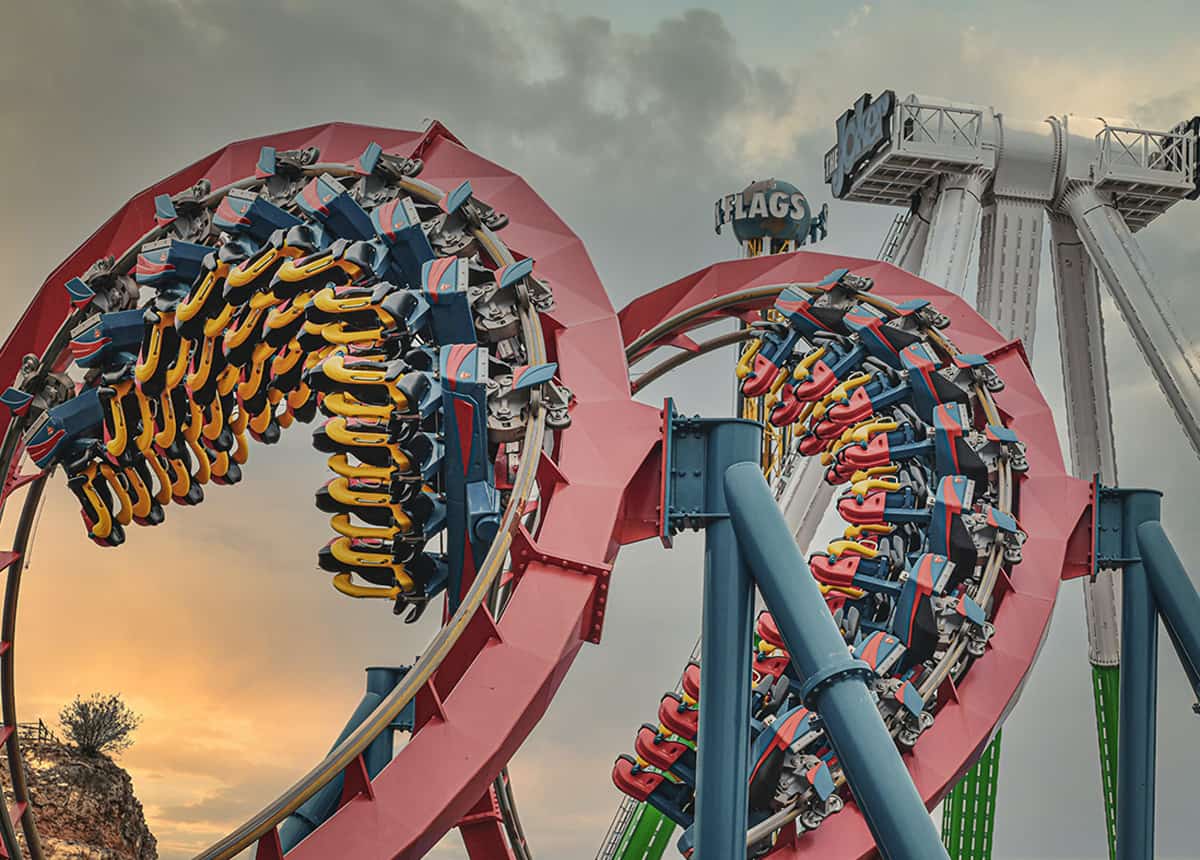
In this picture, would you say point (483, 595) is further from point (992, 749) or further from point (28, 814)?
point (992, 749)

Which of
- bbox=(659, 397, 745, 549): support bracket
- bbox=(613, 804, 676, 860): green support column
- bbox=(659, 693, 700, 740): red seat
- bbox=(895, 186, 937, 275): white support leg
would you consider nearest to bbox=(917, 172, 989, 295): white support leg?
bbox=(895, 186, 937, 275): white support leg

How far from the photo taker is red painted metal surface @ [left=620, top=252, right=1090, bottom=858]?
1166 centimetres

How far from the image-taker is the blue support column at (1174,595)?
11.2m

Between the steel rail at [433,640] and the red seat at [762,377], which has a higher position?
the red seat at [762,377]

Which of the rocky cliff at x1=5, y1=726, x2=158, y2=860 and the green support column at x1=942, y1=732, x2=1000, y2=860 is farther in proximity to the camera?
the green support column at x1=942, y1=732, x2=1000, y2=860

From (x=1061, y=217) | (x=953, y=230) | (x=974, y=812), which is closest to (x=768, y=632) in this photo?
(x=974, y=812)

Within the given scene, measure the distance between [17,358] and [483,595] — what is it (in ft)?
19.0

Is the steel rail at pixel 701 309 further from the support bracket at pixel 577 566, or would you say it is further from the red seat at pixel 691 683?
the support bracket at pixel 577 566

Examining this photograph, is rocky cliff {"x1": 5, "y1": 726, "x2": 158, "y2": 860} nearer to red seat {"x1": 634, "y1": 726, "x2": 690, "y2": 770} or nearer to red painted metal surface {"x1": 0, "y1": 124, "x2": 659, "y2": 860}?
red seat {"x1": 634, "y1": 726, "x2": 690, "y2": 770}

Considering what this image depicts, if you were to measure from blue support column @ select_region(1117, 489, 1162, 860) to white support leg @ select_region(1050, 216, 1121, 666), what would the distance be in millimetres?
11696

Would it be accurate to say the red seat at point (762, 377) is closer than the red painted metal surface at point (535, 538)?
No

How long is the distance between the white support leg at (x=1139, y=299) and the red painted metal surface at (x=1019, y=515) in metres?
7.90

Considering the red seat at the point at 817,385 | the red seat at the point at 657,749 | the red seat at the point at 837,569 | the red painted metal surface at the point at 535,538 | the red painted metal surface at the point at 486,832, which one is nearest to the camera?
the red painted metal surface at the point at 535,538

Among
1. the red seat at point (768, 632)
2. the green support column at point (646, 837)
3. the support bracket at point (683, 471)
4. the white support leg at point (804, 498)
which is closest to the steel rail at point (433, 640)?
the support bracket at point (683, 471)
